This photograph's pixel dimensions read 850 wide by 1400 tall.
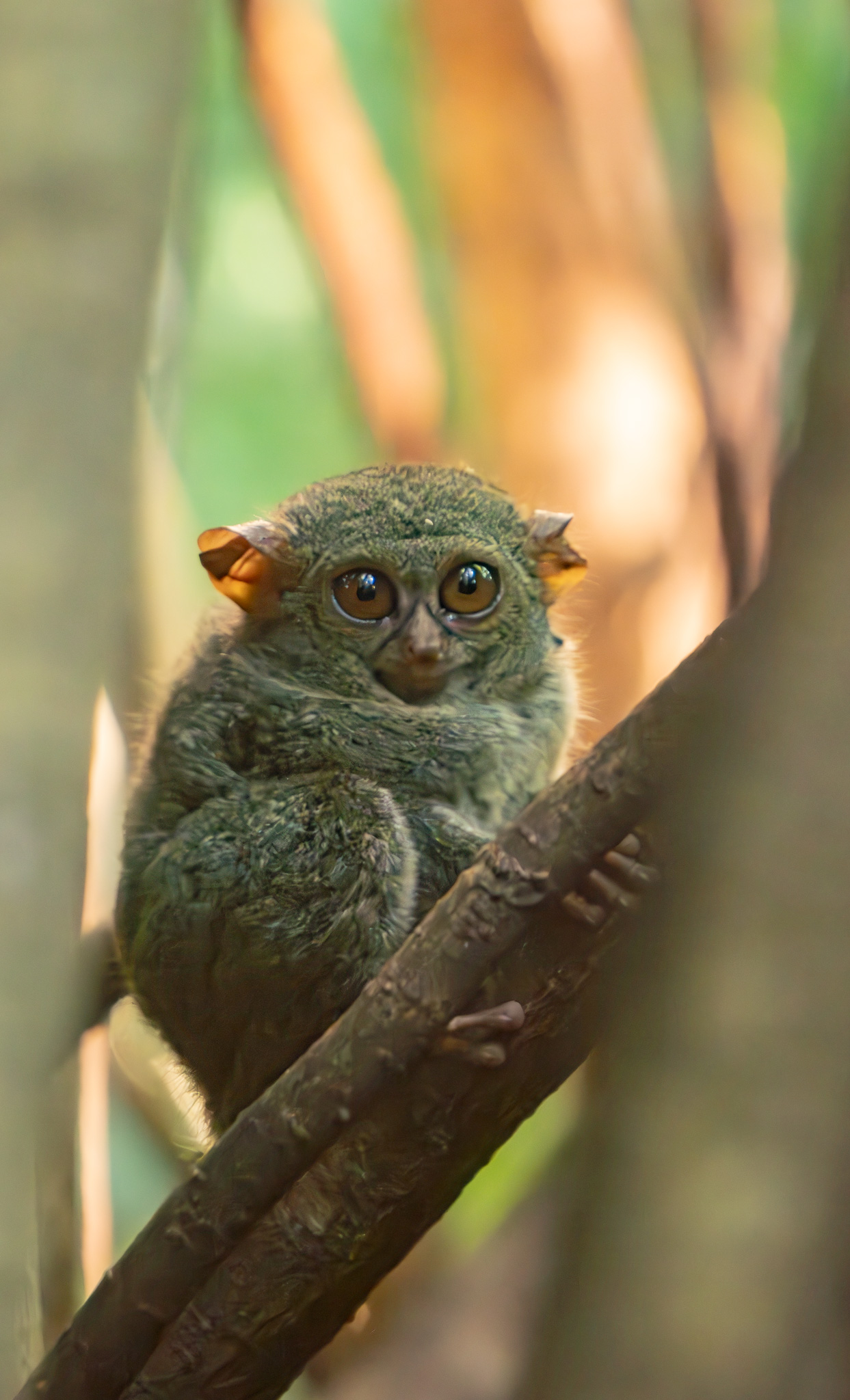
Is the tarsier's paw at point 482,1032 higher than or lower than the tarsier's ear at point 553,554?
lower

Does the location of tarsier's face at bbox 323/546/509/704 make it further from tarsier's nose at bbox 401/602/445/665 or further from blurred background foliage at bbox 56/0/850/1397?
blurred background foliage at bbox 56/0/850/1397

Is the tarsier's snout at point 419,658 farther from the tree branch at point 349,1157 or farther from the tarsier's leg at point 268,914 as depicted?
the tree branch at point 349,1157

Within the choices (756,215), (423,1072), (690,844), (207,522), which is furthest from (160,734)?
(207,522)

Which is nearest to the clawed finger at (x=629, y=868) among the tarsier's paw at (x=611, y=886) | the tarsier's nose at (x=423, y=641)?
the tarsier's paw at (x=611, y=886)

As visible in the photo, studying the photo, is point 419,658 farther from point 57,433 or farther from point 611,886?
Answer: point 57,433

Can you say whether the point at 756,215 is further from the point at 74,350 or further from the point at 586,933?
the point at 74,350

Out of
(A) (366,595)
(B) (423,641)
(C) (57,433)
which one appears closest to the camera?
(C) (57,433)

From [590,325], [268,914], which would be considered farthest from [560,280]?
[268,914]
